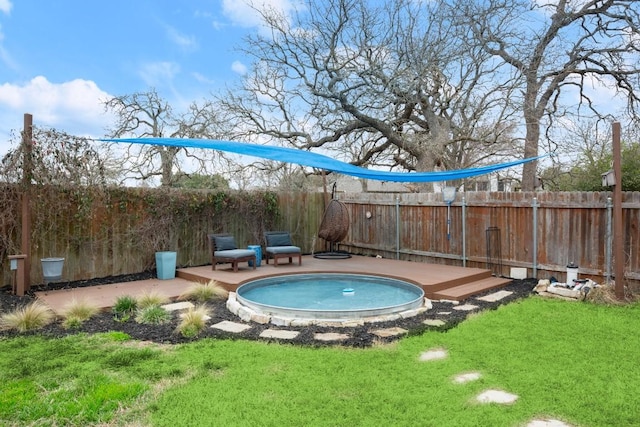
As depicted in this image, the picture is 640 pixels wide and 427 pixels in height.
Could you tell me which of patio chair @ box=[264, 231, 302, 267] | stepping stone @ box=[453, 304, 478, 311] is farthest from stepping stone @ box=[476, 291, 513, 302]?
patio chair @ box=[264, 231, 302, 267]

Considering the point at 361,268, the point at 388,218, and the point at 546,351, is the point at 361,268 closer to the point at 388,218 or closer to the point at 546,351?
the point at 388,218

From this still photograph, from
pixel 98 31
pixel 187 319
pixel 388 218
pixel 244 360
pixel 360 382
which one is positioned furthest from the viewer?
pixel 388 218

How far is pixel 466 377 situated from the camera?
11.7 feet

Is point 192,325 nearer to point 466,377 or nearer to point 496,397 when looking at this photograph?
point 466,377

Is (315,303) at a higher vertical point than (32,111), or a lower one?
lower

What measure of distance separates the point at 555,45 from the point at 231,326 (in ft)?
41.5

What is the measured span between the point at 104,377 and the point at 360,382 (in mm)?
2044

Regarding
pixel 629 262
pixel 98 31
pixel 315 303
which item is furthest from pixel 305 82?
pixel 629 262

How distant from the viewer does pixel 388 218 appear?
35.9 ft

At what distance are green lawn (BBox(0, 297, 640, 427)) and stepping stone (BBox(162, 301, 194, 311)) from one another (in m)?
1.36

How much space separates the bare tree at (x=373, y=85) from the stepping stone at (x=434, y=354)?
9.57 meters

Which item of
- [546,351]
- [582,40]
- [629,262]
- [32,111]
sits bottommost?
[546,351]

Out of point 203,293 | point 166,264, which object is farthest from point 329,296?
point 166,264

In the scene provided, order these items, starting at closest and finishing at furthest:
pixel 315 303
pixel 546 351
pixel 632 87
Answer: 1. pixel 546 351
2. pixel 315 303
3. pixel 632 87
